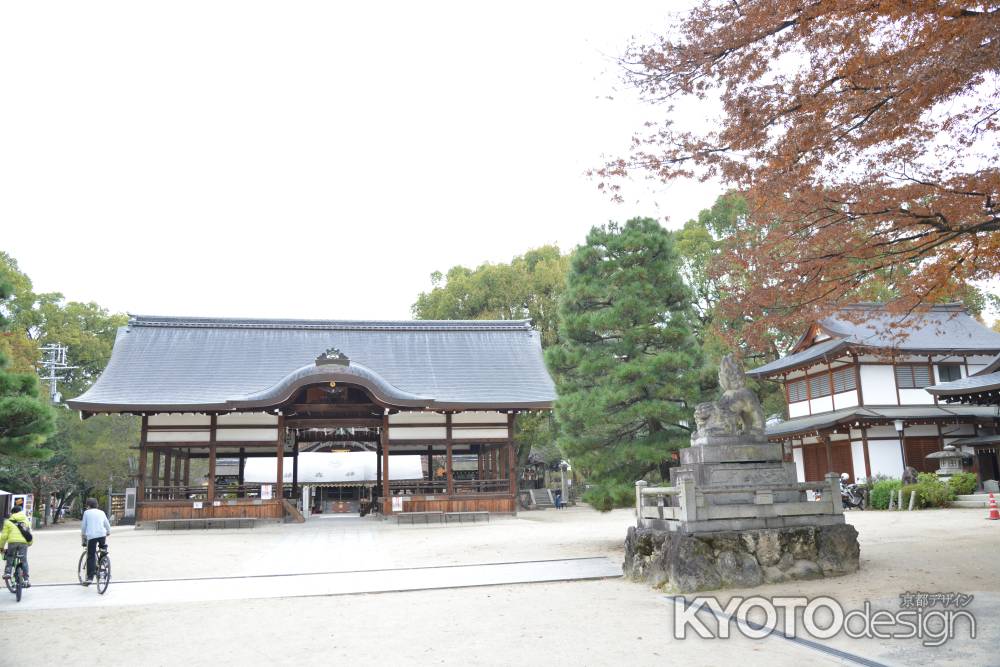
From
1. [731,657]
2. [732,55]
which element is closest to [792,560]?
[731,657]

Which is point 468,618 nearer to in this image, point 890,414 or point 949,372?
point 890,414

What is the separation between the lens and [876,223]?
7039 millimetres

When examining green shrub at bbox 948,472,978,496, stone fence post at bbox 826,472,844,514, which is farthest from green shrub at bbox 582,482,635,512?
green shrub at bbox 948,472,978,496

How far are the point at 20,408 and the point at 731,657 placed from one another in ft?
37.8

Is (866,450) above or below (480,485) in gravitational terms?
above

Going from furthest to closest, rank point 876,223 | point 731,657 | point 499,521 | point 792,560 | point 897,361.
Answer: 1. point 897,361
2. point 499,521
3. point 792,560
4. point 876,223
5. point 731,657

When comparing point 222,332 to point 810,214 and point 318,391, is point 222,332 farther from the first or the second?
point 810,214

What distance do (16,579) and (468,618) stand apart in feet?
19.4

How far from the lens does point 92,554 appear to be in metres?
9.33

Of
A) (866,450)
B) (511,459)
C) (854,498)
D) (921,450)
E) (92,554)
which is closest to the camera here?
(92,554)

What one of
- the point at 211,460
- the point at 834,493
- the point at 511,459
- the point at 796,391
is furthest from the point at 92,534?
the point at 796,391

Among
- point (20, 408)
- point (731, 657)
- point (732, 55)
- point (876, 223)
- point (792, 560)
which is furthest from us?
point (20, 408)

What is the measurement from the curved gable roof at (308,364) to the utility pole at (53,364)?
11220 millimetres

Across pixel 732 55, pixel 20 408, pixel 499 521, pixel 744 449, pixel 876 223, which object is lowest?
pixel 499 521
